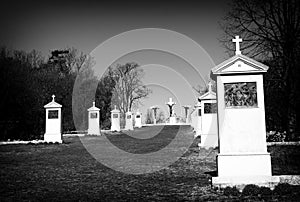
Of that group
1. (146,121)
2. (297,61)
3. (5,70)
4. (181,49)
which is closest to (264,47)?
(297,61)

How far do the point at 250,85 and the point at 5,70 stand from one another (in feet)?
63.5

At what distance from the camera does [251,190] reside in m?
6.01

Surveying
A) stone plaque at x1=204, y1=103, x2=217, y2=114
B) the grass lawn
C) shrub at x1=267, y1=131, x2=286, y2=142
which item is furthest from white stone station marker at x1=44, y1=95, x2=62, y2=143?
shrub at x1=267, y1=131, x2=286, y2=142

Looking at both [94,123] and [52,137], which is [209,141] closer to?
[52,137]

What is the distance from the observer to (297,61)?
15.8 metres

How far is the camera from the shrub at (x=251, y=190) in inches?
231

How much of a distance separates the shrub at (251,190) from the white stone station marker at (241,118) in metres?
0.48

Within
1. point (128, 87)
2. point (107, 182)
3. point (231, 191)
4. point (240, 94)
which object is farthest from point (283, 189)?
point (128, 87)

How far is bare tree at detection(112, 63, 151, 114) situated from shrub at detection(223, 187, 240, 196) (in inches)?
1440

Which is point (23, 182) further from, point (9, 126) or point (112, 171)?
point (9, 126)

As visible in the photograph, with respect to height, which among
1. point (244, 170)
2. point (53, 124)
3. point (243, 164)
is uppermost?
point (53, 124)

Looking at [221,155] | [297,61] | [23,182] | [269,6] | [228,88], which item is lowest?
[23,182]

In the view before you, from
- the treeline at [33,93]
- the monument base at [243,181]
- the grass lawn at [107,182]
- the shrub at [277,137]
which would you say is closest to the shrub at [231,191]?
the grass lawn at [107,182]

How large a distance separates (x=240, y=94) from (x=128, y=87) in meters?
39.6
